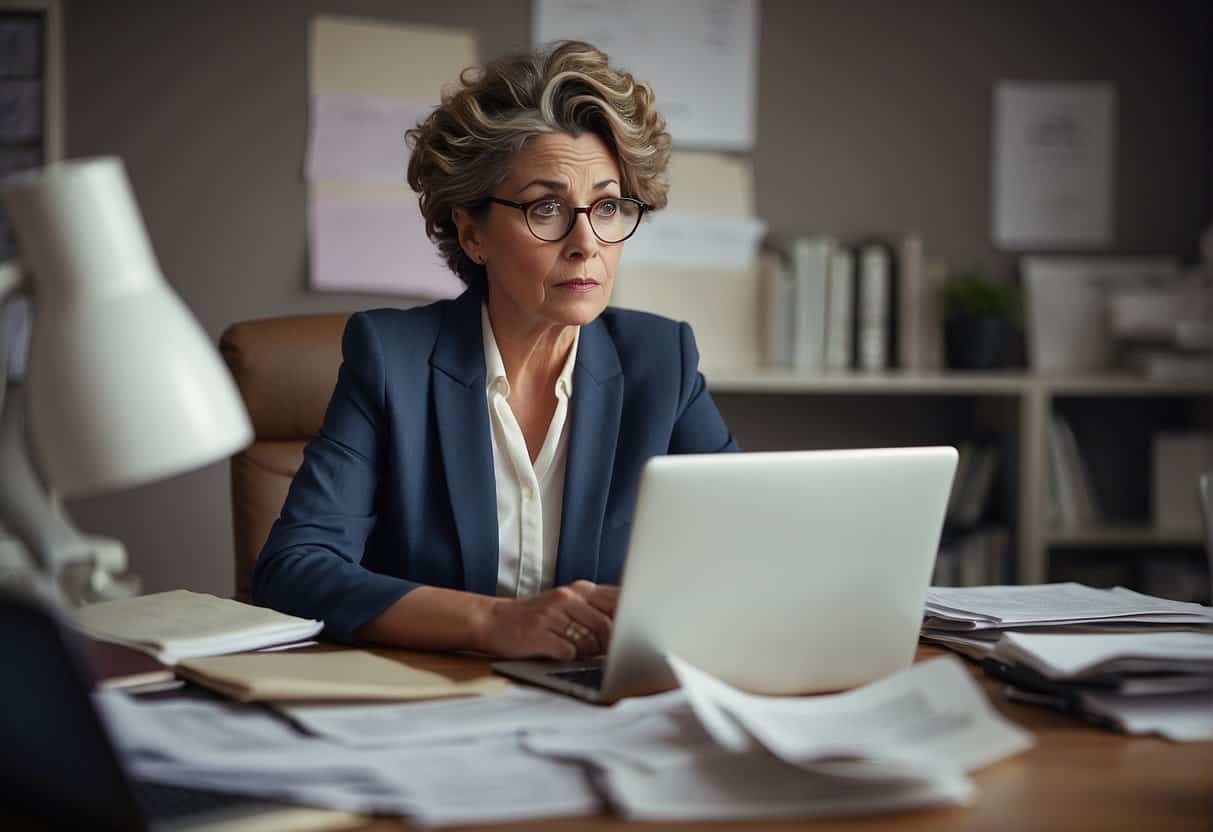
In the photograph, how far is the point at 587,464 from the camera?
→ 1.55m

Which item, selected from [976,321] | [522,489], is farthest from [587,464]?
[976,321]

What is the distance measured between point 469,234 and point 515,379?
213 mm

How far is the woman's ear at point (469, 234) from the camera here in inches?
66.2

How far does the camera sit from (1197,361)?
9.27ft

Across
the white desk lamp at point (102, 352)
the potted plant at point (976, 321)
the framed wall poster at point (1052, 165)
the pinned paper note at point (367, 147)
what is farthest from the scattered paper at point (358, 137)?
the white desk lamp at point (102, 352)

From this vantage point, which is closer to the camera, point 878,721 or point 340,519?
point 878,721

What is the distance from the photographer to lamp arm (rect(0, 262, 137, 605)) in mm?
788

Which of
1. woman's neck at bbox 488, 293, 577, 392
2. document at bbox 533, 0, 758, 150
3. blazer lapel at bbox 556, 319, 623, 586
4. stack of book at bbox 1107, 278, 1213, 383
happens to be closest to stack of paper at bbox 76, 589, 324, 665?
blazer lapel at bbox 556, 319, 623, 586

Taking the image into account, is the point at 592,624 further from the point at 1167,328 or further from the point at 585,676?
the point at 1167,328

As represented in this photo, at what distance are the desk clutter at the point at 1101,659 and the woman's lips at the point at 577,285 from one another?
0.58 metres

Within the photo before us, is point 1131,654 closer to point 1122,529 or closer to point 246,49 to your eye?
point 1122,529

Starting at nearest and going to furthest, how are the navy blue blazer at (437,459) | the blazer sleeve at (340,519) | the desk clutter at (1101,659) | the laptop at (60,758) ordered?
the laptop at (60,758)
the desk clutter at (1101,659)
the blazer sleeve at (340,519)
the navy blue blazer at (437,459)

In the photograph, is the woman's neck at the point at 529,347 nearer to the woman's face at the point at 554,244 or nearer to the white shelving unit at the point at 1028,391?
the woman's face at the point at 554,244

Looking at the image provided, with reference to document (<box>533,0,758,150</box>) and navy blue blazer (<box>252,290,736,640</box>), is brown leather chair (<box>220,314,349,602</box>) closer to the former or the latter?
navy blue blazer (<box>252,290,736,640</box>)
